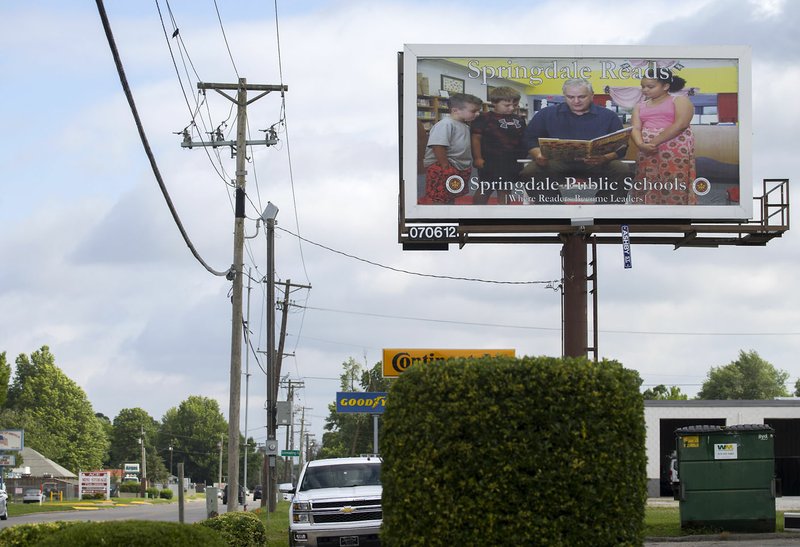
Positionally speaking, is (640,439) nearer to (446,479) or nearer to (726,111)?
(446,479)

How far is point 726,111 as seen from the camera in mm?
28672

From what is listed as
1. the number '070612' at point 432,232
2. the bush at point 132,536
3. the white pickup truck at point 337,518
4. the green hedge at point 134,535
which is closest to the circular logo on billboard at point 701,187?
the number '070612' at point 432,232

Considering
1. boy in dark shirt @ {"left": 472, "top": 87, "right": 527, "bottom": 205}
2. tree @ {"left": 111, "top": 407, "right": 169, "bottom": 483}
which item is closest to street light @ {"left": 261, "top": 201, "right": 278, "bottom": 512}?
boy in dark shirt @ {"left": 472, "top": 87, "right": 527, "bottom": 205}

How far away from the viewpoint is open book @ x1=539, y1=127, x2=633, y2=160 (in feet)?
92.9

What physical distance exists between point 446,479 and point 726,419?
39.3 meters

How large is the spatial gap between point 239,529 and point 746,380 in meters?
89.0

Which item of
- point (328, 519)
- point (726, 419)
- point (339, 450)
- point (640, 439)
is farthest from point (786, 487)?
point (339, 450)

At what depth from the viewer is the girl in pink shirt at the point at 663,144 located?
2827cm

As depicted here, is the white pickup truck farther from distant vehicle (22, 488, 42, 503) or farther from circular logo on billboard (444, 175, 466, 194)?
distant vehicle (22, 488, 42, 503)

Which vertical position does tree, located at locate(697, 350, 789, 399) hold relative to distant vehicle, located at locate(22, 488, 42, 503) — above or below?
above

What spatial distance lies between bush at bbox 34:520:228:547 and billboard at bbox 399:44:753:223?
17.3m

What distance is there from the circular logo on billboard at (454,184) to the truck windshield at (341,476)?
410 inches

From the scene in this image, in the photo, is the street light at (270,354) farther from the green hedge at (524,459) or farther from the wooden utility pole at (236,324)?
the green hedge at (524,459)

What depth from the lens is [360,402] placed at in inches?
1122
